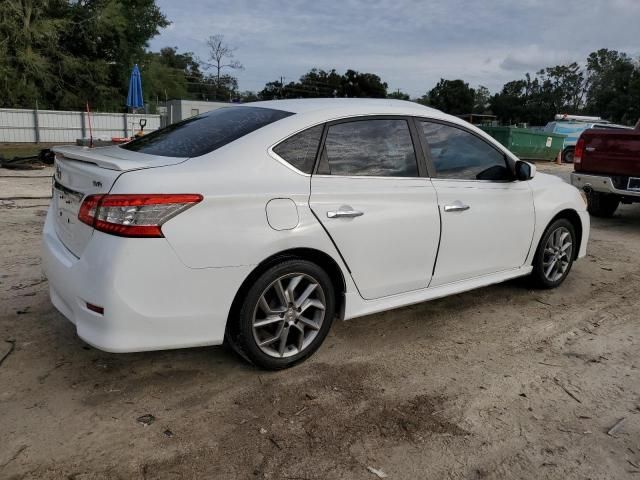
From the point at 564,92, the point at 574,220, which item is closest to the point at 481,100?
the point at 564,92

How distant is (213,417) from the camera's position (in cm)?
A: 282

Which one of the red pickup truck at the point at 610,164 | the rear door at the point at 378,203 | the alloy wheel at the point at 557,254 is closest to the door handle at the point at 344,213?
the rear door at the point at 378,203

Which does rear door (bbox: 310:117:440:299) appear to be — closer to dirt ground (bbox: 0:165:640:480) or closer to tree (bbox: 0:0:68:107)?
dirt ground (bbox: 0:165:640:480)

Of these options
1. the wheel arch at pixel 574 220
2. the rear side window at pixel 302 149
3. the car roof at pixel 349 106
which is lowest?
the wheel arch at pixel 574 220

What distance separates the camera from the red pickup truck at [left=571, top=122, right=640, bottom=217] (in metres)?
7.49

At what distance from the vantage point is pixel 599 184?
8.00 metres

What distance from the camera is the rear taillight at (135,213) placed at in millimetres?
2652

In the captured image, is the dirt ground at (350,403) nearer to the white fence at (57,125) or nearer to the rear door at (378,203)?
the rear door at (378,203)

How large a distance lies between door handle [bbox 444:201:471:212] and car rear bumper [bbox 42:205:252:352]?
63.3 inches

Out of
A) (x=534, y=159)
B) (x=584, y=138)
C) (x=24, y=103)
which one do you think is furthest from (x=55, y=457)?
(x=24, y=103)

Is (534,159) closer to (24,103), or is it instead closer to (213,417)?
(213,417)

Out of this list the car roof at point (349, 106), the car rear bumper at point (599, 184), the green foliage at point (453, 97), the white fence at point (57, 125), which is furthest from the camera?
→ the green foliage at point (453, 97)

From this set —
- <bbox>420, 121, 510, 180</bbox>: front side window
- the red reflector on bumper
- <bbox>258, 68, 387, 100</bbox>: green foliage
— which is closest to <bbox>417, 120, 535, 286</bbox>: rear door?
<bbox>420, 121, 510, 180</bbox>: front side window

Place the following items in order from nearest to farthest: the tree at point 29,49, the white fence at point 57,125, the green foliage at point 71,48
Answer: the white fence at point 57,125 → the tree at point 29,49 → the green foliage at point 71,48
